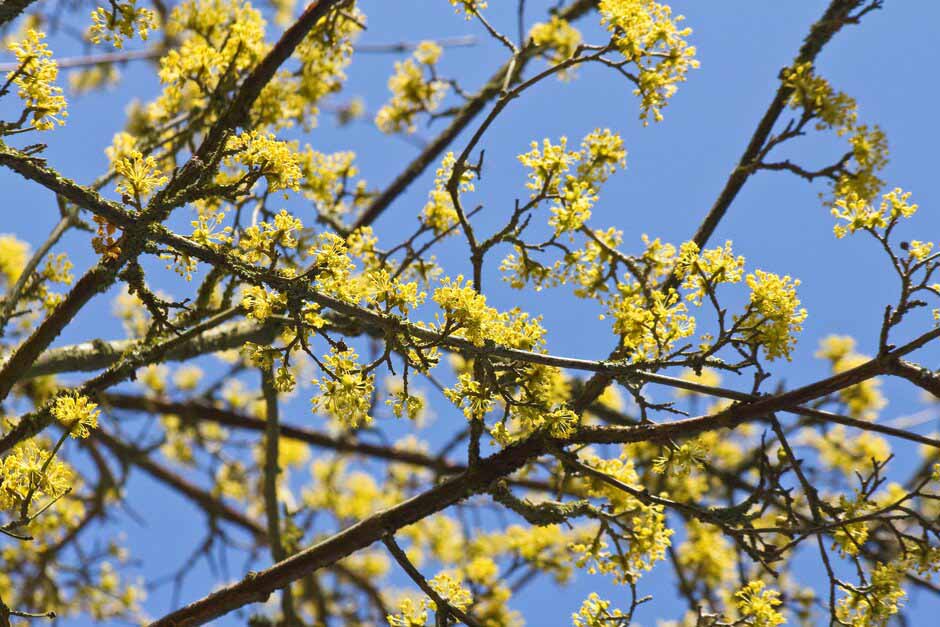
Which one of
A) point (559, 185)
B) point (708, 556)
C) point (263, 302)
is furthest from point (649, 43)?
point (708, 556)

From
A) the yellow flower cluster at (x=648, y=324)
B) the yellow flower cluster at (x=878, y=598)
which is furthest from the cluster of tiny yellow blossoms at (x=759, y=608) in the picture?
the yellow flower cluster at (x=648, y=324)

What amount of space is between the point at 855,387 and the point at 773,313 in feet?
11.5

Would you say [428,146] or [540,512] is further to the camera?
[428,146]

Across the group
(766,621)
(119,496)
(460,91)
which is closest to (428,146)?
(460,91)

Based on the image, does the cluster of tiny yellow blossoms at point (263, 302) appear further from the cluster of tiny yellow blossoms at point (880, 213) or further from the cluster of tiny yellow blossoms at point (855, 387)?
the cluster of tiny yellow blossoms at point (855, 387)

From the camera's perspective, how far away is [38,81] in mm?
2797

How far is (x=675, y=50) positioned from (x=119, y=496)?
4.38 m

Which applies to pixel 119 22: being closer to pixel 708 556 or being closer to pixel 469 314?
pixel 469 314

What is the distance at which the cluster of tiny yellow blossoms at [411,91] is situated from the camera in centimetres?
549

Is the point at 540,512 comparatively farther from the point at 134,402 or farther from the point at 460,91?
the point at 134,402

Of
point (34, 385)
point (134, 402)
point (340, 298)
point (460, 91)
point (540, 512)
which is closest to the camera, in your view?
point (340, 298)

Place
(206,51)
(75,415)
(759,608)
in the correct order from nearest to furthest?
1. (75,415)
2. (759,608)
3. (206,51)

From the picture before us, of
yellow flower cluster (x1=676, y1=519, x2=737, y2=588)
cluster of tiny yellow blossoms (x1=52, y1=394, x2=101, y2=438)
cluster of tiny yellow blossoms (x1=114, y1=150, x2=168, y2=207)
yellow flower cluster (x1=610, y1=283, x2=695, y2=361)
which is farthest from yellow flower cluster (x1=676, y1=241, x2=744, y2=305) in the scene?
yellow flower cluster (x1=676, y1=519, x2=737, y2=588)

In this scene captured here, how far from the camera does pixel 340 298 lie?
107 inches
